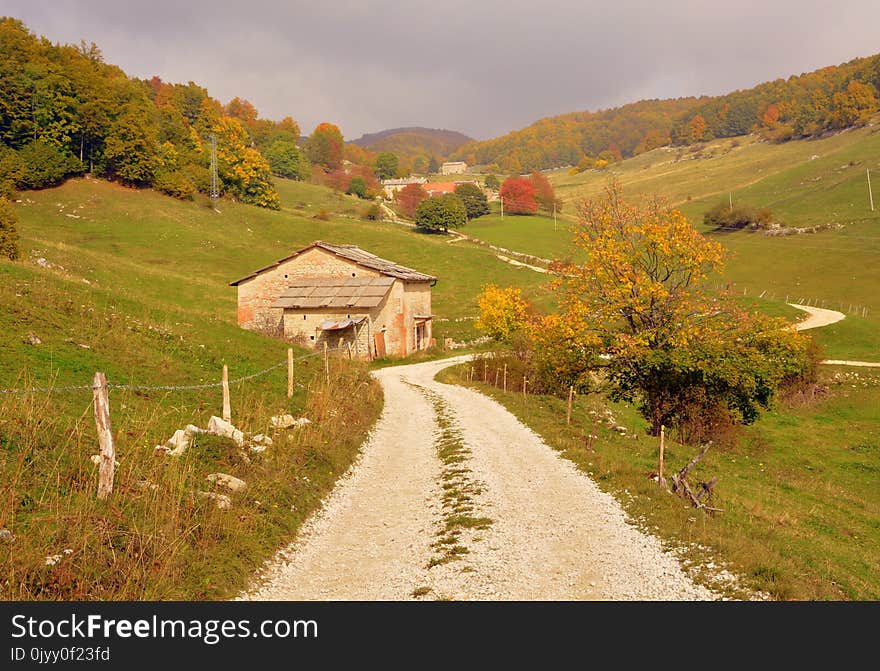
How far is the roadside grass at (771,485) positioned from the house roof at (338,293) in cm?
820

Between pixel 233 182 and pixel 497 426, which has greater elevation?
pixel 233 182

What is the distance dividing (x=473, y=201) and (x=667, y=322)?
10217cm

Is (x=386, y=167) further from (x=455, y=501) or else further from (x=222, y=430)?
(x=455, y=501)

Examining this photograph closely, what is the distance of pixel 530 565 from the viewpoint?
859 cm

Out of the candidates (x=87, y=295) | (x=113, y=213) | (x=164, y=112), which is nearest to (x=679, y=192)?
(x=164, y=112)

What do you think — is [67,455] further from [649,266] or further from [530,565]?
[649,266]

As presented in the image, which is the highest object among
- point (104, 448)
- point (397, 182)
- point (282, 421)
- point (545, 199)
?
point (397, 182)

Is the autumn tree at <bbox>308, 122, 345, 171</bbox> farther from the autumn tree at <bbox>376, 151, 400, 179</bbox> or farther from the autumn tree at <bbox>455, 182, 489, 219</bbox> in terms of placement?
the autumn tree at <bbox>455, 182, 489, 219</bbox>

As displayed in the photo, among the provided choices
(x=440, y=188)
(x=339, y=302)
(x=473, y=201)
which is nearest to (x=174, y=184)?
(x=339, y=302)

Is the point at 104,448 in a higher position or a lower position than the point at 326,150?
lower
